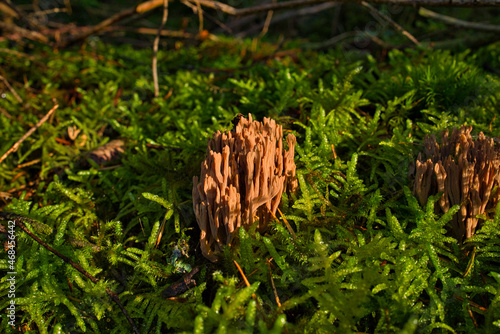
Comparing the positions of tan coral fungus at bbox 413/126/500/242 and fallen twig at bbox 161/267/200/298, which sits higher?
tan coral fungus at bbox 413/126/500/242

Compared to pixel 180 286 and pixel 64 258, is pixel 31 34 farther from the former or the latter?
pixel 180 286

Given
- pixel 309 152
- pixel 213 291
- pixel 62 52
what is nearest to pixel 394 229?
pixel 309 152

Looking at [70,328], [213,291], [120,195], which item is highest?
[120,195]

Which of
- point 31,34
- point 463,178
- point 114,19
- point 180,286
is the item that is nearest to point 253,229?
point 180,286

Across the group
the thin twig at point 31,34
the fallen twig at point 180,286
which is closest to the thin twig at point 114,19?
the thin twig at point 31,34

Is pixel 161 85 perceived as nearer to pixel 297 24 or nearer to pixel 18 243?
pixel 18 243

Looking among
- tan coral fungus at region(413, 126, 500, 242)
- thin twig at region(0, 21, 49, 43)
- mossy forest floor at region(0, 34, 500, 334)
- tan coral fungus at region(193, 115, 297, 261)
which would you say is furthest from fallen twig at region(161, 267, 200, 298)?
thin twig at region(0, 21, 49, 43)

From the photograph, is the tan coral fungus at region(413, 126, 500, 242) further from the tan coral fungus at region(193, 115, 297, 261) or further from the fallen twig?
the fallen twig

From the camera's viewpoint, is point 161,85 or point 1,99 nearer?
→ point 1,99
